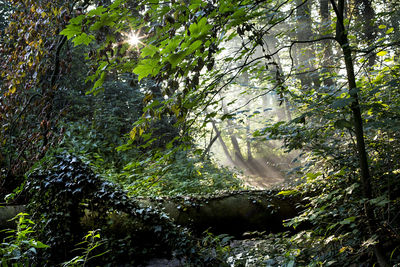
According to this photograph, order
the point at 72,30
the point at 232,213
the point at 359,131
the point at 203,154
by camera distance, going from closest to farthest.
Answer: the point at 72,30, the point at 359,131, the point at 203,154, the point at 232,213

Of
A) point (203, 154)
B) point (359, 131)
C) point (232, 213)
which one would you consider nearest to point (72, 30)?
point (203, 154)

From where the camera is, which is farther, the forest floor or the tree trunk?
the forest floor

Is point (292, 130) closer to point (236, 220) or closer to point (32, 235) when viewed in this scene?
point (236, 220)

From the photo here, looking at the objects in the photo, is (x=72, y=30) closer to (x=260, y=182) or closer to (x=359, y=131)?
(x=359, y=131)

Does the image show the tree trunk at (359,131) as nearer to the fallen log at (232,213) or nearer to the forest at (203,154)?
the forest at (203,154)

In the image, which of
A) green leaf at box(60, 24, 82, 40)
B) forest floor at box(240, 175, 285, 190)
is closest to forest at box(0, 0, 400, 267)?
green leaf at box(60, 24, 82, 40)

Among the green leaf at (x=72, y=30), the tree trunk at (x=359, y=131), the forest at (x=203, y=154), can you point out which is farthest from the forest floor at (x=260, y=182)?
the green leaf at (x=72, y=30)

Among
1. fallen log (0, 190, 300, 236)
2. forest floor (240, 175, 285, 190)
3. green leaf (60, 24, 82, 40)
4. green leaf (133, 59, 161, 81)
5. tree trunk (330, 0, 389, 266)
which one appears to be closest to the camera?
green leaf (133, 59, 161, 81)

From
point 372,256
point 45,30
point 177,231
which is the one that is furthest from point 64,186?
point 372,256

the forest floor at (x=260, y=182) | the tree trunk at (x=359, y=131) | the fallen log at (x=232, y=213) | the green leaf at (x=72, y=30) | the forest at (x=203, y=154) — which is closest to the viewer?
the green leaf at (x=72, y=30)

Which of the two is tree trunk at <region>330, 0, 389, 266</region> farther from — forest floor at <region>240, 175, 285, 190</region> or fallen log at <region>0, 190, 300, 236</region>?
forest floor at <region>240, 175, 285, 190</region>

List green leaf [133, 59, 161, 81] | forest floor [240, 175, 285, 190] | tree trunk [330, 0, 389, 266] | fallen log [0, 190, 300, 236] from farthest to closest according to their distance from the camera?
1. forest floor [240, 175, 285, 190]
2. fallen log [0, 190, 300, 236]
3. tree trunk [330, 0, 389, 266]
4. green leaf [133, 59, 161, 81]

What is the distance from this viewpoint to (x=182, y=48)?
1434 millimetres

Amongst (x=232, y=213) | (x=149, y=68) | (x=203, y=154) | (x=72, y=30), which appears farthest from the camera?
(x=232, y=213)
